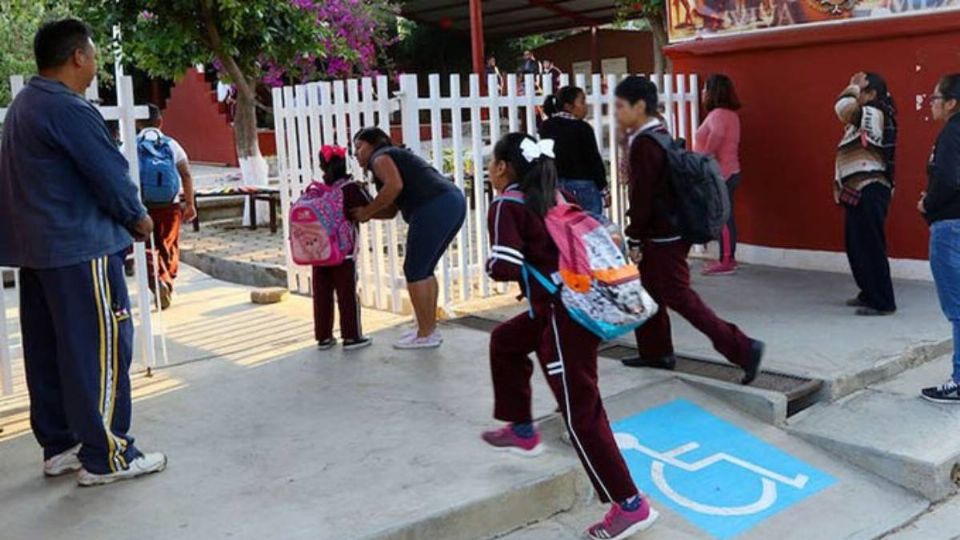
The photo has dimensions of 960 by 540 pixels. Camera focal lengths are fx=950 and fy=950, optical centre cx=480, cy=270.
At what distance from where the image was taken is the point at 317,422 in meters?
4.61

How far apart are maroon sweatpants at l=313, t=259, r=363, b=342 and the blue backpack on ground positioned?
186cm

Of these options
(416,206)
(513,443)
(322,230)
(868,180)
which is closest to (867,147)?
(868,180)

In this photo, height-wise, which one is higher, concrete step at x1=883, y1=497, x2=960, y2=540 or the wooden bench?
the wooden bench

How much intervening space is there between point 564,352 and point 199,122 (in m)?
17.8

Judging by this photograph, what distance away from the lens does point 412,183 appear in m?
5.75

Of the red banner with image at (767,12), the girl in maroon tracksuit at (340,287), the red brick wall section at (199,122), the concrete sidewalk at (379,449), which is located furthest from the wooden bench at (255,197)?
the red brick wall section at (199,122)

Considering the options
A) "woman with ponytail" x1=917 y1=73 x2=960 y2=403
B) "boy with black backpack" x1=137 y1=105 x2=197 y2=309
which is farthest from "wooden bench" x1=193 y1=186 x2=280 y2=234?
"woman with ponytail" x1=917 y1=73 x2=960 y2=403

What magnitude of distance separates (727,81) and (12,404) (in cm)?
559

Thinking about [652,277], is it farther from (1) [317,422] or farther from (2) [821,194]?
(2) [821,194]

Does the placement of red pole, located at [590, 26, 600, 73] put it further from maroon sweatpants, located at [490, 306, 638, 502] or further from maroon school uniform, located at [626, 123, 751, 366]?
maroon sweatpants, located at [490, 306, 638, 502]

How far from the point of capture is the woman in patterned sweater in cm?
607

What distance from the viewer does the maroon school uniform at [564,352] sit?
11.9 ft

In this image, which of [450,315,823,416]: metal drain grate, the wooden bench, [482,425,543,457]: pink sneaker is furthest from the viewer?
the wooden bench

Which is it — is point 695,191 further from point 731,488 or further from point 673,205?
point 731,488
